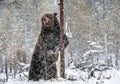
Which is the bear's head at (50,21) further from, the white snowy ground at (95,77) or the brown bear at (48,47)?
the white snowy ground at (95,77)

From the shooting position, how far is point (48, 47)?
886cm

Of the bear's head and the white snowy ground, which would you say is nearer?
the bear's head

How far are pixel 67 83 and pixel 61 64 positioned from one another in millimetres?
414

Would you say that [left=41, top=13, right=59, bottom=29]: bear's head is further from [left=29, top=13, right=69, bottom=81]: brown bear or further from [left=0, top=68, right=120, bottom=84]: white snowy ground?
[left=0, top=68, right=120, bottom=84]: white snowy ground

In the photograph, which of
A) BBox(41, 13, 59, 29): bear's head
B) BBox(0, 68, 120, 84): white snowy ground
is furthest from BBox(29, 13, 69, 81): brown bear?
BBox(0, 68, 120, 84): white snowy ground

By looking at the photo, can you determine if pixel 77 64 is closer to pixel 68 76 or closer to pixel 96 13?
pixel 68 76

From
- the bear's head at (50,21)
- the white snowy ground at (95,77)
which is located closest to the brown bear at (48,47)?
the bear's head at (50,21)

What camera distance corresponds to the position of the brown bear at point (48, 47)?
347 inches

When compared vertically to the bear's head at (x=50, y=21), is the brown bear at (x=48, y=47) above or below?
below

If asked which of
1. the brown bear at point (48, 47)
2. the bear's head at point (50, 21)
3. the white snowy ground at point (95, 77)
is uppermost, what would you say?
the bear's head at point (50, 21)

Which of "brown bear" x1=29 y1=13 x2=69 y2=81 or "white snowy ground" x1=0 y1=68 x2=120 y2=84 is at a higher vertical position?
"brown bear" x1=29 y1=13 x2=69 y2=81

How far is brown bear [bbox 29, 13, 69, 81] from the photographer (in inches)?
347

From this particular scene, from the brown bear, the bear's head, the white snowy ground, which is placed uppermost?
the bear's head

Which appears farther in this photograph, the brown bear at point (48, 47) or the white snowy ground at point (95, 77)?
the white snowy ground at point (95, 77)
